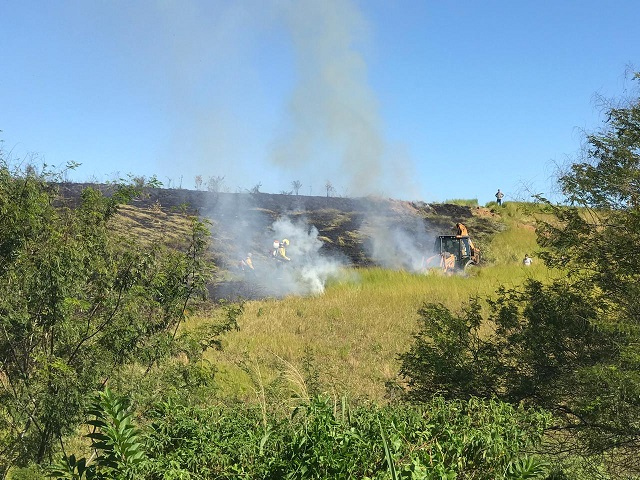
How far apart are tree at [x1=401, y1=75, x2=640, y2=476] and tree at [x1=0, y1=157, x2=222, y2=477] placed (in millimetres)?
3684

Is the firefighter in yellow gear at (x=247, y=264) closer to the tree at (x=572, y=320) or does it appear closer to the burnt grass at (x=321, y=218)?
the burnt grass at (x=321, y=218)

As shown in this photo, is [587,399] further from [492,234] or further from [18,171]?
[492,234]

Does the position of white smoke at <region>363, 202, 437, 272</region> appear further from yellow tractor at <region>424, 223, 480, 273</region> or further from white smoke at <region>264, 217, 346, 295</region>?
white smoke at <region>264, 217, 346, 295</region>

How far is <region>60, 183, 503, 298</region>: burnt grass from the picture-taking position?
1139 inches

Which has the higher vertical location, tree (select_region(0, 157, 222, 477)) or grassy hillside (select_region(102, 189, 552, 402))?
tree (select_region(0, 157, 222, 477))

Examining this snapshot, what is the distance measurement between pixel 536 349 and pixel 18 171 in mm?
6278

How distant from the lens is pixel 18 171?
622cm

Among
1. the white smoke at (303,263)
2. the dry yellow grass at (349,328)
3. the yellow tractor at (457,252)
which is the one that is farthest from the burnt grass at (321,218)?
the dry yellow grass at (349,328)

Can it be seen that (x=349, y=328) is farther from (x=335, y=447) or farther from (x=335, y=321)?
(x=335, y=447)

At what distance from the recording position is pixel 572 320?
25.6ft

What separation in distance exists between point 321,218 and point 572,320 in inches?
1196

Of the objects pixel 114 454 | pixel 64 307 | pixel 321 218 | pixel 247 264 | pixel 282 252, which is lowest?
pixel 247 264

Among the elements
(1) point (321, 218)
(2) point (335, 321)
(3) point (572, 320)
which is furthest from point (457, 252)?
(3) point (572, 320)

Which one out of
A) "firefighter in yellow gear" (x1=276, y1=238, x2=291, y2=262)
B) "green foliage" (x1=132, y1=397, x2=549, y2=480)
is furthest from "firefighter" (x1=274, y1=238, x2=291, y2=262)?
"green foliage" (x1=132, y1=397, x2=549, y2=480)
